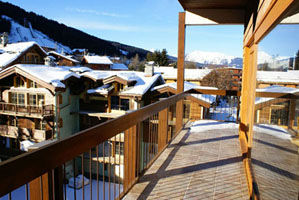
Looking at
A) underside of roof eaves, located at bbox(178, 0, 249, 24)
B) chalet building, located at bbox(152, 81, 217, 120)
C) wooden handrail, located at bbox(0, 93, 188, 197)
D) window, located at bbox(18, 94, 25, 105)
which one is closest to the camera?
wooden handrail, located at bbox(0, 93, 188, 197)

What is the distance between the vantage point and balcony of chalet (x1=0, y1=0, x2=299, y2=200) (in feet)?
4.11

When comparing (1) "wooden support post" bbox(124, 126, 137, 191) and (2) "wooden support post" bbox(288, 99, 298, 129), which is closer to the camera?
(2) "wooden support post" bbox(288, 99, 298, 129)

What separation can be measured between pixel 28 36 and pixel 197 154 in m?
57.3

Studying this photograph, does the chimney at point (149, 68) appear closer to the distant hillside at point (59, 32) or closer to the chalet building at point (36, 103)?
the chalet building at point (36, 103)

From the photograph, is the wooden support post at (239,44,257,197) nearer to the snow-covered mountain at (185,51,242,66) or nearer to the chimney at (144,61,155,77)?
the chimney at (144,61,155,77)

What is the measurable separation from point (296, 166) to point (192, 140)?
3.38 metres

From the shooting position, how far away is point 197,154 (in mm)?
3809

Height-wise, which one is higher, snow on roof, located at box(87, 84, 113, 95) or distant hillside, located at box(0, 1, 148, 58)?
distant hillside, located at box(0, 1, 148, 58)

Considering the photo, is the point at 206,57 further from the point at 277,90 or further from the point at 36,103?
the point at 277,90

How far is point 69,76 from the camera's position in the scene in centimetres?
1433

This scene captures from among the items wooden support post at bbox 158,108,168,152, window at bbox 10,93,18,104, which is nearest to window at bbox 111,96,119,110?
window at bbox 10,93,18,104

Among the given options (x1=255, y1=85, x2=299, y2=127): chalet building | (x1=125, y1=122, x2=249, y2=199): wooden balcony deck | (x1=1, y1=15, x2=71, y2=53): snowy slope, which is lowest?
(x1=125, y1=122, x2=249, y2=199): wooden balcony deck

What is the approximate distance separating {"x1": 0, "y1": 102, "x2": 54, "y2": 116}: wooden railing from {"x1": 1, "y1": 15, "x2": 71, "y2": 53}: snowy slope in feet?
113

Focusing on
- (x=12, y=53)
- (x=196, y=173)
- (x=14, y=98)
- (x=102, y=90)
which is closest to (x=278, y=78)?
(x=196, y=173)
